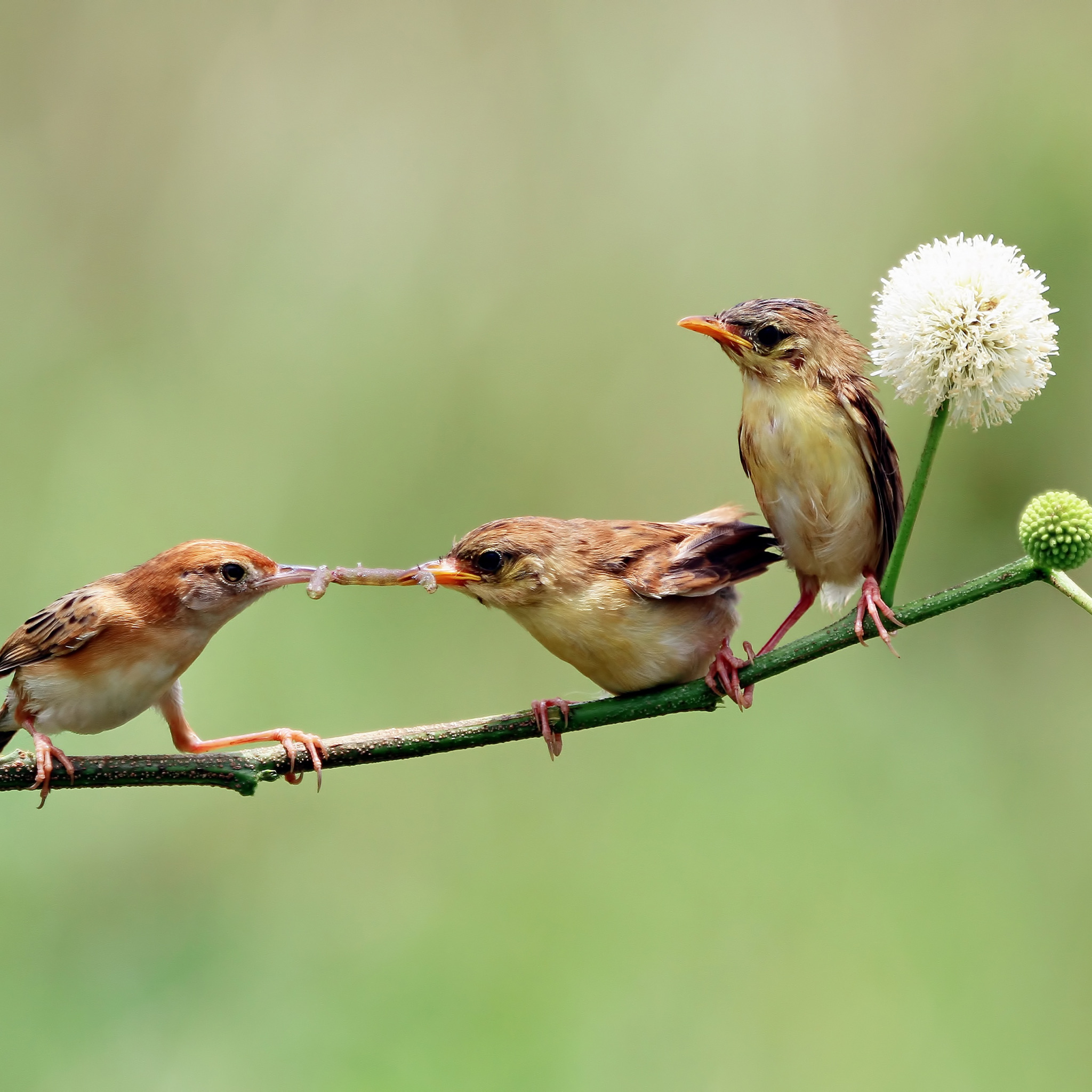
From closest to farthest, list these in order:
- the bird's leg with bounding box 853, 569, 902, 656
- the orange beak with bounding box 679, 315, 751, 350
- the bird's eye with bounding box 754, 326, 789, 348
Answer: the bird's leg with bounding box 853, 569, 902, 656
the orange beak with bounding box 679, 315, 751, 350
the bird's eye with bounding box 754, 326, 789, 348

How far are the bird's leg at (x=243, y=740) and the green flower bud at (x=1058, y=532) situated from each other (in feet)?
3.82

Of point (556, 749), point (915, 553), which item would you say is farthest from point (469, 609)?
point (556, 749)

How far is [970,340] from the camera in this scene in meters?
1.62

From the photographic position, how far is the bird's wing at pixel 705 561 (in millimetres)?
2318

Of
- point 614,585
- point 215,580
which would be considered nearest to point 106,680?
point 215,580

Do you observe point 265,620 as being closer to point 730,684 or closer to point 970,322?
point 730,684

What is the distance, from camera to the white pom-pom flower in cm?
163

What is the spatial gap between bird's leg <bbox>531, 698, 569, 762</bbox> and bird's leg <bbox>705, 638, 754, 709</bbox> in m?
0.26

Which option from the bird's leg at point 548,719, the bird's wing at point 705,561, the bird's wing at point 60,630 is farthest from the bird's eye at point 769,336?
the bird's wing at point 60,630

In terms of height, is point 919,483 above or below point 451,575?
above

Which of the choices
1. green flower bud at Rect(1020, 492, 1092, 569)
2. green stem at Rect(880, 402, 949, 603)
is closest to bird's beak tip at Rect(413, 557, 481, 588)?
green stem at Rect(880, 402, 949, 603)

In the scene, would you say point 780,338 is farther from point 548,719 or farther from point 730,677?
point 548,719

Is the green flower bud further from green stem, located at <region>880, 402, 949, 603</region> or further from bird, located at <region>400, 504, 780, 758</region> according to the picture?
bird, located at <region>400, 504, 780, 758</region>

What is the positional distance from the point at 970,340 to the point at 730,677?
71 centimetres
